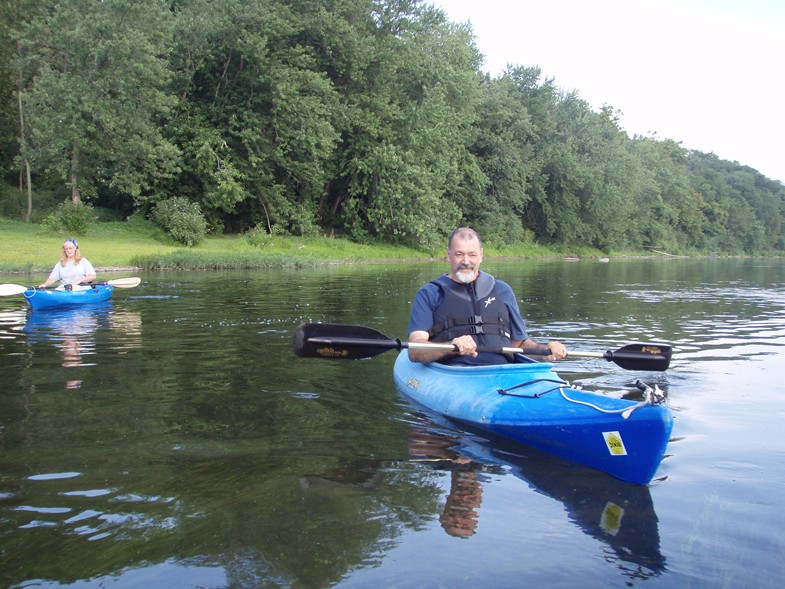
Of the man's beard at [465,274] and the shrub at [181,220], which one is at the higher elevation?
the shrub at [181,220]

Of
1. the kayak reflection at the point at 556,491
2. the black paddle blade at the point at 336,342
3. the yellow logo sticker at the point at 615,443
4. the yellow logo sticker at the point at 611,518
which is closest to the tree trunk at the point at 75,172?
the black paddle blade at the point at 336,342

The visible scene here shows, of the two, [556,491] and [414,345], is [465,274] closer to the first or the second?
[414,345]

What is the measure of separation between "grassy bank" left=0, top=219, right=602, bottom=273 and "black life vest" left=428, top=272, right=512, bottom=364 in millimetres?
17197

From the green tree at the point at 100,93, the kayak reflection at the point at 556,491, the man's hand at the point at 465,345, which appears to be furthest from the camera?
the green tree at the point at 100,93

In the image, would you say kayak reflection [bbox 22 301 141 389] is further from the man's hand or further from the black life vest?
the man's hand

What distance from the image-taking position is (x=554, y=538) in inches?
134

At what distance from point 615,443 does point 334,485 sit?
166cm

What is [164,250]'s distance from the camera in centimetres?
2609

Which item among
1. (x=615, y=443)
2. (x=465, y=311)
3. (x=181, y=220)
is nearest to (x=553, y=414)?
(x=615, y=443)

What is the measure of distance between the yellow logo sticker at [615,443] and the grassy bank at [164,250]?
62.9ft

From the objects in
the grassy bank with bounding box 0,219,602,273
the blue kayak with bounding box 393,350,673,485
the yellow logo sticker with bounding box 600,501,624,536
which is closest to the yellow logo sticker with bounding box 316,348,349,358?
the blue kayak with bounding box 393,350,673,485

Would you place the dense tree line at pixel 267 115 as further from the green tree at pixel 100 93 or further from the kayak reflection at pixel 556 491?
the kayak reflection at pixel 556 491

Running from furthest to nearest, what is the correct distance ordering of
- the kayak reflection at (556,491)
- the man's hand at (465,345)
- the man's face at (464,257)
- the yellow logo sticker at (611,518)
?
the man's face at (464,257) < the man's hand at (465,345) < the yellow logo sticker at (611,518) < the kayak reflection at (556,491)

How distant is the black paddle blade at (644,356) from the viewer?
5.58 m
